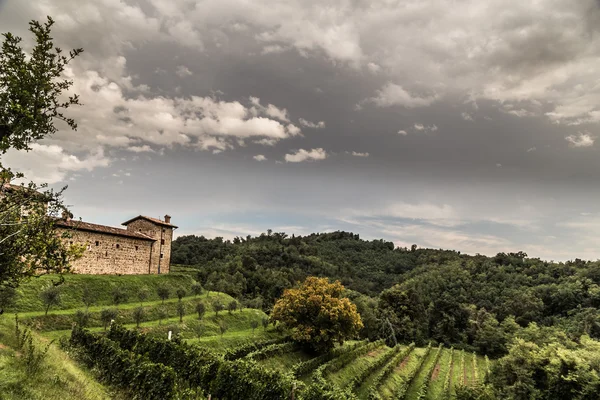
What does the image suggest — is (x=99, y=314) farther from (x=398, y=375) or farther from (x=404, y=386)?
(x=398, y=375)

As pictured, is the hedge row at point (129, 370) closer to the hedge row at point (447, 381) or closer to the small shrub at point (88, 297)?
the small shrub at point (88, 297)

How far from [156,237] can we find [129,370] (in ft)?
94.1

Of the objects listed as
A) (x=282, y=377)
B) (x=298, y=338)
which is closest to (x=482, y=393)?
(x=298, y=338)

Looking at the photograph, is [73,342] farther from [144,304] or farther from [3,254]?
[3,254]

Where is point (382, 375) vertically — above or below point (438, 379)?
above

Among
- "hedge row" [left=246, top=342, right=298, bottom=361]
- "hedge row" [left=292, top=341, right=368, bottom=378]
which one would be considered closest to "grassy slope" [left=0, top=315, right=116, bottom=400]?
"hedge row" [left=246, top=342, right=298, bottom=361]

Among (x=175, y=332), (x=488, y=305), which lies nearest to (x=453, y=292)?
(x=488, y=305)

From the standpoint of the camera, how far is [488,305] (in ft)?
257

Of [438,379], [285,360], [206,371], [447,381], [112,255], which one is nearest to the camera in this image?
[206,371]

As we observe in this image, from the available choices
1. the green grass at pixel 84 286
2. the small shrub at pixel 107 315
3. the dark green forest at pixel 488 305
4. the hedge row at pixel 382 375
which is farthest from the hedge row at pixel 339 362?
the green grass at pixel 84 286

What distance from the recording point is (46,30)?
8.87 metres

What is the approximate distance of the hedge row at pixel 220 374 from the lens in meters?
16.2

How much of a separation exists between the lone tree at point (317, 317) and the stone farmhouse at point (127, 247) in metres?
18.9

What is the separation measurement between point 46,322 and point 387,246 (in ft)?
562
